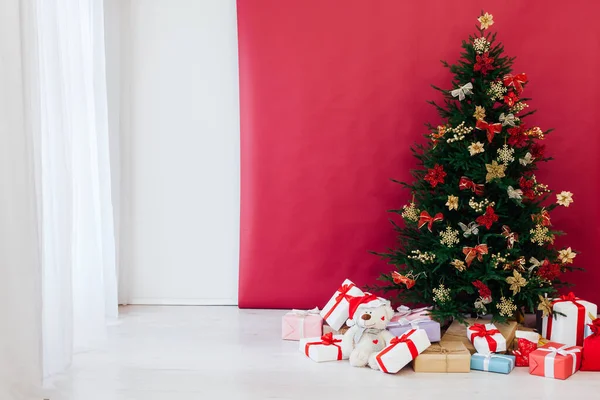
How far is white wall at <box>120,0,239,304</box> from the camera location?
3584 mm

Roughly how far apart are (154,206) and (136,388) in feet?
4.96

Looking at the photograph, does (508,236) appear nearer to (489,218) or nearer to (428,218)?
(489,218)

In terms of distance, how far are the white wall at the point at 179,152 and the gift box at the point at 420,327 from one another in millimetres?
1194

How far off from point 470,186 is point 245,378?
1312 mm

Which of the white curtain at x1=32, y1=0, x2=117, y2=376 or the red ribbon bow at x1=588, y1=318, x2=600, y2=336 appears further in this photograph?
the red ribbon bow at x1=588, y1=318, x2=600, y2=336

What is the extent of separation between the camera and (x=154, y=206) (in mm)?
3635

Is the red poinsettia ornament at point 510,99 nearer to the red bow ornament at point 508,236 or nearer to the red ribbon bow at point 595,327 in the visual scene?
the red bow ornament at point 508,236

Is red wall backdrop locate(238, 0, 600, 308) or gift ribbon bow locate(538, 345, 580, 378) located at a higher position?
red wall backdrop locate(238, 0, 600, 308)

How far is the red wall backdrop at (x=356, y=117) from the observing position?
3.35 metres

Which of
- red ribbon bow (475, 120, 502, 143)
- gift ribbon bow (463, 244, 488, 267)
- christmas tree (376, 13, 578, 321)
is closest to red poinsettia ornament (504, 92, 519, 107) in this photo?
christmas tree (376, 13, 578, 321)

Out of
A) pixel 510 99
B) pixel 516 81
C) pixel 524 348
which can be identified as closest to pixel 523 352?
Result: pixel 524 348

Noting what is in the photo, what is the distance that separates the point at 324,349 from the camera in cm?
262

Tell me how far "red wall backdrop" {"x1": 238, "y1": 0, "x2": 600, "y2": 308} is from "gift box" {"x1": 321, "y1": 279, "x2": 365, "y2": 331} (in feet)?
1.67

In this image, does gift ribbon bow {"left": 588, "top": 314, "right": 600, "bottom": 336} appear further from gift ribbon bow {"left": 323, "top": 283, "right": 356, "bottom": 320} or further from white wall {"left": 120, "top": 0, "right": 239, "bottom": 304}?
white wall {"left": 120, "top": 0, "right": 239, "bottom": 304}
